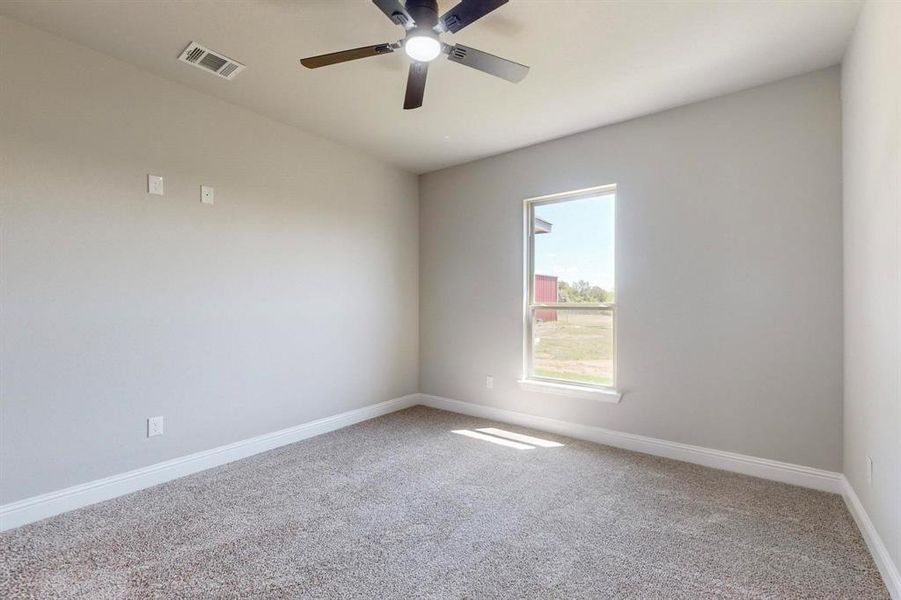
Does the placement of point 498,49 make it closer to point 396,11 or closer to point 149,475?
point 396,11

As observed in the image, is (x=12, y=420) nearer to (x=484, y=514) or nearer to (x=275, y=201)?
(x=275, y=201)

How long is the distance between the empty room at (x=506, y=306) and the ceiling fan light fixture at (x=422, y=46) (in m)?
0.02

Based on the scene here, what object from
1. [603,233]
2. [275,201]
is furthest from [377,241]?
[603,233]

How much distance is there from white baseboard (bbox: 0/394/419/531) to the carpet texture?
0.28 feet

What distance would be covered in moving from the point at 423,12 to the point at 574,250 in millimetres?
2413

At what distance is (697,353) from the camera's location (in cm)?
A: 299

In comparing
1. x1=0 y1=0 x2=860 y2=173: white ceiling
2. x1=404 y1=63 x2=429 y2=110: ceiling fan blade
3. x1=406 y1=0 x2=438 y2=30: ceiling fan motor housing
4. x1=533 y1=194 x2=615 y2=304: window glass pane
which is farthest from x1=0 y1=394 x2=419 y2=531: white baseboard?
x1=406 y1=0 x2=438 y2=30: ceiling fan motor housing

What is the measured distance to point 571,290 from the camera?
12.2 ft

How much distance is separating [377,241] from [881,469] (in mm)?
3832

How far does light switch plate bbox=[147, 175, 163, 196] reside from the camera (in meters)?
2.66

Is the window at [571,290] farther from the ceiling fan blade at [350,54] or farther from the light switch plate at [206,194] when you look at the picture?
the light switch plate at [206,194]

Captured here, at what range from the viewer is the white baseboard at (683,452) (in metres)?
2.58

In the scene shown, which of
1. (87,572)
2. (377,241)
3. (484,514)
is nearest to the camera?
(87,572)

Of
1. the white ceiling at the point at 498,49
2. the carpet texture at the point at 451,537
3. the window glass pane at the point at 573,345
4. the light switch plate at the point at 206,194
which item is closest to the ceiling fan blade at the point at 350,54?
the white ceiling at the point at 498,49
